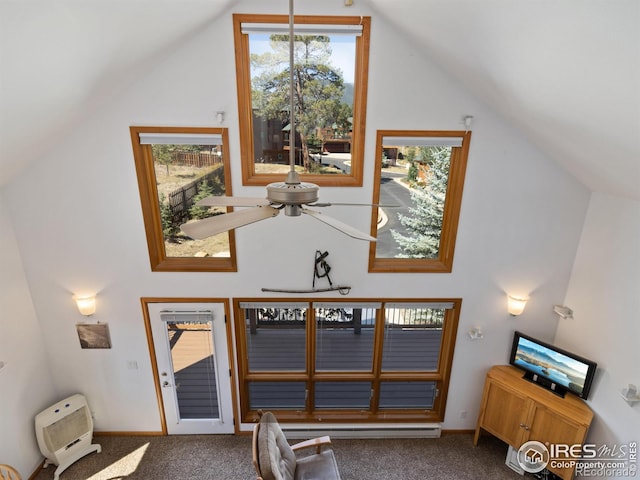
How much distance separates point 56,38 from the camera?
6.45 ft

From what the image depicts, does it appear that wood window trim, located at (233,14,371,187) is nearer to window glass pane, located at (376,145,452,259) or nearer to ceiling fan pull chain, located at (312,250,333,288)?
window glass pane, located at (376,145,452,259)

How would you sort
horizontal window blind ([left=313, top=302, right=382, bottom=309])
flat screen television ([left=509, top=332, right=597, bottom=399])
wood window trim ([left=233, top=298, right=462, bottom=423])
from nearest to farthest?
flat screen television ([left=509, top=332, right=597, bottom=399]) → horizontal window blind ([left=313, top=302, right=382, bottom=309]) → wood window trim ([left=233, top=298, right=462, bottom=423])

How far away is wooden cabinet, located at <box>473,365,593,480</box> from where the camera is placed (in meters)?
3.48

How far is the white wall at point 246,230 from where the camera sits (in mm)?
3246

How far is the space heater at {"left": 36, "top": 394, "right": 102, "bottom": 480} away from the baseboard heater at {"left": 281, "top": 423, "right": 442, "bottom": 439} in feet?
7.14

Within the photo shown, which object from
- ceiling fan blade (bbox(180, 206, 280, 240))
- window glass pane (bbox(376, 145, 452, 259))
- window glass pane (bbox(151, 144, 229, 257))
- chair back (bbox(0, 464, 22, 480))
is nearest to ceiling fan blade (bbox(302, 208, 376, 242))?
ceiling fan blade (bbox(180, 206, 280, 240))

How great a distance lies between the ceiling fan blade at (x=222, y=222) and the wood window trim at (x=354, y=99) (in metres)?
1.81

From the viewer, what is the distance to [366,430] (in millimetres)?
4348

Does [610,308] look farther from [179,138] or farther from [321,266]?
[179,138]

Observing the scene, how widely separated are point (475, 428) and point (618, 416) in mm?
1543

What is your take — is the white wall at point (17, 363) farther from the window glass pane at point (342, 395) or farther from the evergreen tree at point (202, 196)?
the window glass pane at point (342, 395)

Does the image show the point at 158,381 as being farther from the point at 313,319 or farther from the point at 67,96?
the point at 67,96

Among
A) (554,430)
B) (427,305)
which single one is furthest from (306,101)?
(554,430)

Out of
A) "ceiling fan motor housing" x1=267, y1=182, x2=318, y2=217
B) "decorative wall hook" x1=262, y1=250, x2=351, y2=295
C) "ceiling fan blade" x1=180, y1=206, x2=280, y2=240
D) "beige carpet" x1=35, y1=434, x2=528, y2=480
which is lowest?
"beige carpet" x1=35, y1=434, x2=528, y2=480
